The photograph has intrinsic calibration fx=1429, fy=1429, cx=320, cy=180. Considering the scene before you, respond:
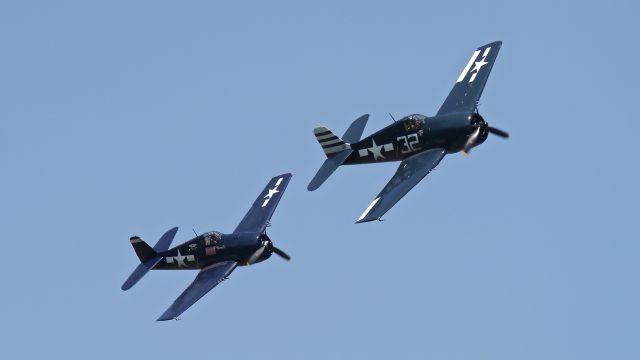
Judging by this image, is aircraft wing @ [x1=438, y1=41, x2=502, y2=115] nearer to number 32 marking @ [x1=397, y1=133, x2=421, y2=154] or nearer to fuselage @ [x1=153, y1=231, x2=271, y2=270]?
number 32 marking @ [x1=397, y1=133, x2=421, y2=154]

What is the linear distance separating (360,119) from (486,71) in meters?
6.57

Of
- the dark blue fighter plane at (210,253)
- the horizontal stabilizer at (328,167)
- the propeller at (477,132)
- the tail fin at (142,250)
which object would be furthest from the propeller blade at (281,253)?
the propeller at (477,132)

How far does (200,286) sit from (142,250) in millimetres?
4535

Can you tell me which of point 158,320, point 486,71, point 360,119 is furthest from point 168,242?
point 486,71

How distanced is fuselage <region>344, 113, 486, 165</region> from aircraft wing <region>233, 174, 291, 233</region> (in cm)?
356

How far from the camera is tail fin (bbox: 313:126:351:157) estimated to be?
224 ft

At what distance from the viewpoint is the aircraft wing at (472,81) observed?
222 ft

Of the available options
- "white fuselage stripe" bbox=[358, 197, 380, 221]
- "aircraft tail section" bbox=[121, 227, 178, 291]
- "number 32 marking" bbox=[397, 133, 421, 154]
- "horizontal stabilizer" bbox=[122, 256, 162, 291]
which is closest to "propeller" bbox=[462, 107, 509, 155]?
"number 32 marking" bbox=[397, 133, 421, 154]

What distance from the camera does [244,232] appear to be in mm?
66125

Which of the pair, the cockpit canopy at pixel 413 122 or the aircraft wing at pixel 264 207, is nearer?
the cockpit canopy at pixel 413 122

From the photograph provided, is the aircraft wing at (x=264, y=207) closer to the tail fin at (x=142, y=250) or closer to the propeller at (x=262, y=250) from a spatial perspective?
the propeller at (x=262, y=250)

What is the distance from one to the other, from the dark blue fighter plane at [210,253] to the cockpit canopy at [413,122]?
711 cm

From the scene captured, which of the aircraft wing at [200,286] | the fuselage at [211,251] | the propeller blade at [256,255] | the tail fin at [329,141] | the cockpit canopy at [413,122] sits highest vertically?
the tail fin at [329,141]

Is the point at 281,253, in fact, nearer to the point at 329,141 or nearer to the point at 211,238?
the point at 211,238
